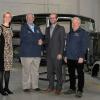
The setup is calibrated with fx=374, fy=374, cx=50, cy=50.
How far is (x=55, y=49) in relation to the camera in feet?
24.3

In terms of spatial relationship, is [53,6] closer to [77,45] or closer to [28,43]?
[28,43]

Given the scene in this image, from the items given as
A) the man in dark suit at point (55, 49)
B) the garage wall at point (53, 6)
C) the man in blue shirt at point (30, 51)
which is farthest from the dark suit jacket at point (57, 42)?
the garage wall at point (53, 6)

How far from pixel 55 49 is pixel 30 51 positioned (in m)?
0.54

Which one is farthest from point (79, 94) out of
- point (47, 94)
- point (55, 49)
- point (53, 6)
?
point (53, 6)

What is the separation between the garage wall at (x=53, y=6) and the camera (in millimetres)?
15680

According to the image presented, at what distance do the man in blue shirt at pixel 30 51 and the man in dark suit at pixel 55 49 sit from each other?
0.25 meters

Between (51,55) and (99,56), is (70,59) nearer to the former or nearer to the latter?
(51,55)

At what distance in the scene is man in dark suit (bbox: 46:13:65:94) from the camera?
7375 millimetres

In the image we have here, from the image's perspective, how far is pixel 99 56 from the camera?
10.4m

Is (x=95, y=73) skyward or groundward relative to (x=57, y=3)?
groundward

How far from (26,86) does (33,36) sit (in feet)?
3.40

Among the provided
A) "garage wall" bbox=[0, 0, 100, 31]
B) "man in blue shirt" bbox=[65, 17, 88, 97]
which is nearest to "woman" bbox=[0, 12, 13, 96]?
"man in blue shirt" bbox=[65, 17, 88, 97]

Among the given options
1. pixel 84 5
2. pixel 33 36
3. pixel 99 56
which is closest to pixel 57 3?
pixel 84 5

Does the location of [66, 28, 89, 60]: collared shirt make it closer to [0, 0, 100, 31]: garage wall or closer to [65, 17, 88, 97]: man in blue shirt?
[65, 17, 88, 97]: man in blue shirt
